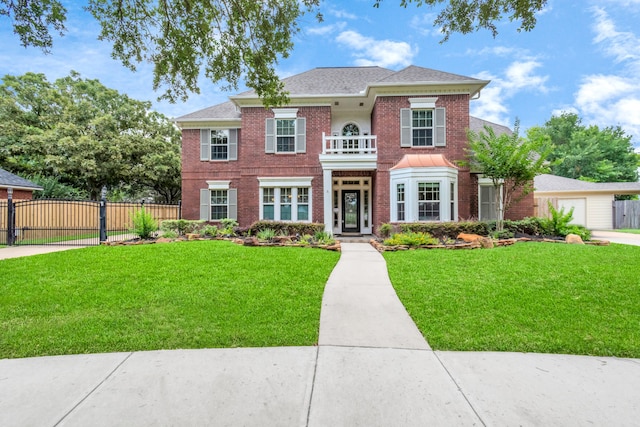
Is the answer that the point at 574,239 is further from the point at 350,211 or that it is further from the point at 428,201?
the point at 350,211

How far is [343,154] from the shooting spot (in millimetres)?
13852

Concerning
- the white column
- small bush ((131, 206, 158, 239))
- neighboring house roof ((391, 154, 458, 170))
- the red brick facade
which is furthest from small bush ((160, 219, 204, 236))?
neighboring house roof ((391, 154, 458, 170))

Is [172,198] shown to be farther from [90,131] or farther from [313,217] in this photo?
[313,217]

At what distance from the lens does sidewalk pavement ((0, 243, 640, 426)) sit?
2240 millimetres

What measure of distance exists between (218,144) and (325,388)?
1502cm

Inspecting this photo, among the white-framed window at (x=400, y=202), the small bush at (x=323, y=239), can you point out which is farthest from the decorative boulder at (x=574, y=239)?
the small bush at (x=323, y=239)

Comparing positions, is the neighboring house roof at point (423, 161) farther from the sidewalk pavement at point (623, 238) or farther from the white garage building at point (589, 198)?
the white garage building at point (589, 198)

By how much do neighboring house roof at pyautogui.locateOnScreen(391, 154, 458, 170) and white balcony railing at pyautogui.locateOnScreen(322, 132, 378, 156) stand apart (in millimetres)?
1366

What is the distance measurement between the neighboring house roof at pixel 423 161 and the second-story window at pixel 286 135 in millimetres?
4943

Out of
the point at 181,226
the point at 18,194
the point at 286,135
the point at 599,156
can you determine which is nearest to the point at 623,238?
the point at 286,135

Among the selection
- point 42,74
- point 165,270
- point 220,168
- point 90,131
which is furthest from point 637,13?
point 42,74

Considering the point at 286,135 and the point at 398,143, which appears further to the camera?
the point at 286,135

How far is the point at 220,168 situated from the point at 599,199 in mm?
25308

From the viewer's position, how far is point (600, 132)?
32562 mm
